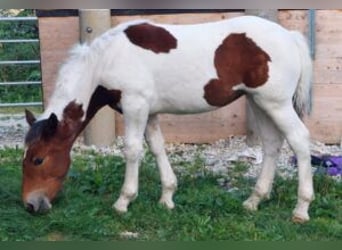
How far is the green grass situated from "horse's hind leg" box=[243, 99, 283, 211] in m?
0.09

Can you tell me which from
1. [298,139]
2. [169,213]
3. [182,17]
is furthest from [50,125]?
[182,17]

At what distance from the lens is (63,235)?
4805 mm

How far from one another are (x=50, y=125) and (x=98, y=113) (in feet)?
7.82

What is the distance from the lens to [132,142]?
5062mm

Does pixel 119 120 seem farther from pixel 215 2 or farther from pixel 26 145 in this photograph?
pixel 215 2

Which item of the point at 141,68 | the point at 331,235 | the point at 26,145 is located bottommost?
the point at 331,235

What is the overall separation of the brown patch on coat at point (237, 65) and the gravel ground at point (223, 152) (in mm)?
1625

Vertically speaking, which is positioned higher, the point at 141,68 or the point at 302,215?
the point at 141,68

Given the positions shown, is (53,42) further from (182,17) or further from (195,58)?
(195,58)

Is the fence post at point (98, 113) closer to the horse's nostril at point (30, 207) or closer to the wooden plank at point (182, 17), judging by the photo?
the wooden plank at point (182, 17)

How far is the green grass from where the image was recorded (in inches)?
187

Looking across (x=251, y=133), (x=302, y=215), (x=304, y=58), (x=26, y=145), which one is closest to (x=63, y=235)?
(x=26, y=145)

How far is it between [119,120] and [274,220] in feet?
9.69

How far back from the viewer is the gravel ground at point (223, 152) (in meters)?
6.76
